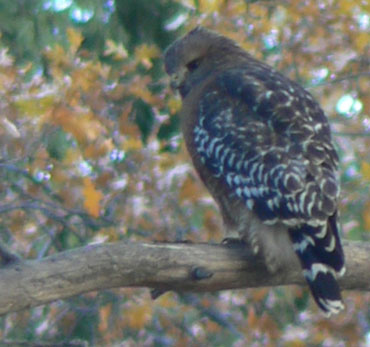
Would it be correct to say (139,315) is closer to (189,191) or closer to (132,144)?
(189,191)

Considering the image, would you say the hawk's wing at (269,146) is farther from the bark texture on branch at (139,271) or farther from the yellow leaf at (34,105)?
the yellow leaf at (34,105)

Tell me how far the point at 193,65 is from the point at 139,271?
2234 millimetres

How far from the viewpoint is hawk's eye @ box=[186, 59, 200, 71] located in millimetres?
6262

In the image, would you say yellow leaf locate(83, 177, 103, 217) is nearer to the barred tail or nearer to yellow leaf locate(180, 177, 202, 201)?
yellow leaf locate(180, 177, 202, 201)

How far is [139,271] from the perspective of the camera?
169 inches

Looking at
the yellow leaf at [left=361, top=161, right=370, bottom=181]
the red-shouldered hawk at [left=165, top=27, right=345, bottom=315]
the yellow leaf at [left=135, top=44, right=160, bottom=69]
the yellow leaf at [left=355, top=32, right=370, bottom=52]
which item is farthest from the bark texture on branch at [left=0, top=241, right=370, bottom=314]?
the yellow leaf at [left=355, top=32, right=370, bottom=52]

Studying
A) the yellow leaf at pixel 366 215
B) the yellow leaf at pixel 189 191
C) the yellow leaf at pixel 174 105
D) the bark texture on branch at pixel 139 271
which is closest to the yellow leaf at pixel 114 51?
the yellow leaf at pixel 174 105

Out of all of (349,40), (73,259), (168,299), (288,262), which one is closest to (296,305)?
(168,299)

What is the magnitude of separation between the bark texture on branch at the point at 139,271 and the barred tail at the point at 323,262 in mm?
232

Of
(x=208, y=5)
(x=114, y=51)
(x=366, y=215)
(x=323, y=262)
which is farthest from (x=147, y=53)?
(x=323, y=262)

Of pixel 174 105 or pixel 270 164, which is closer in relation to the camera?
pixel 270 164

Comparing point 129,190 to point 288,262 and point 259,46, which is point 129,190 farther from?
point 288,262

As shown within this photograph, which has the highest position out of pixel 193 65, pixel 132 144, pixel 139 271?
pixel 139 271

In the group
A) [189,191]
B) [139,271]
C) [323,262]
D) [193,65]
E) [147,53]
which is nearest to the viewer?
[139,271]
